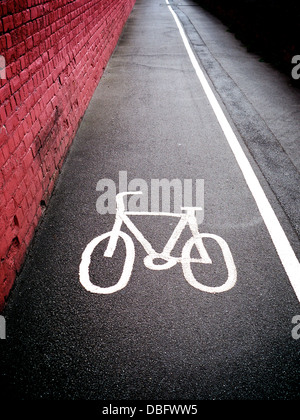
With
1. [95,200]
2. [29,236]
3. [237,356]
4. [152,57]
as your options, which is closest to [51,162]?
[95,200]

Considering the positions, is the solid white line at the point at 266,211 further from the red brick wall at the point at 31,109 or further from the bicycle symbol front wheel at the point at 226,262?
the red brick wall at the point at 31,109

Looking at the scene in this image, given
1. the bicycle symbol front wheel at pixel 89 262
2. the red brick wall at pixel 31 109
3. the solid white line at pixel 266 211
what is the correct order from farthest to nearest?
the solid white line at pixel 266 211 < the bicycle symbol front wheel at pixel 89 262 < the red brick wall at pixel 31 109

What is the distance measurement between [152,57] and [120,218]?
8460mm

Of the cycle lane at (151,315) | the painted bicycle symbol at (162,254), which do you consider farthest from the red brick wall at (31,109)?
the painted bicycle symbol at (162,254)

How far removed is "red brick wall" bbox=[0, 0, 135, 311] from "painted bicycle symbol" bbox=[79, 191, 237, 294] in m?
0.76

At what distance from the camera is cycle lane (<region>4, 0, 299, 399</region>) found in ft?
7.75

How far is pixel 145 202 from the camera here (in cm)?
420

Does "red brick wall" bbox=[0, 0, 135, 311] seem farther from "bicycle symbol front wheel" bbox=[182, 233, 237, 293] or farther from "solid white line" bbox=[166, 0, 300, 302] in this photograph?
"solid white line" bbox=[166, 0, 300, 302]

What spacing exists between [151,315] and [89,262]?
898 millimetres

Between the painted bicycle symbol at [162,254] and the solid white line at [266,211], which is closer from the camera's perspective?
the painted bicycle symbol at [162,254]

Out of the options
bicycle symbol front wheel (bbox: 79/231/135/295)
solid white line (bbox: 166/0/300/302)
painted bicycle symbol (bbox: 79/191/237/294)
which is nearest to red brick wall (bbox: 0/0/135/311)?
bicycle symbol front wheel (bbox: 79/231/135/295)

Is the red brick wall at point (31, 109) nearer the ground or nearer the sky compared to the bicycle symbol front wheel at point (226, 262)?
nearer the sky

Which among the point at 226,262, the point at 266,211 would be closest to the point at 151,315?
the point at 226,262

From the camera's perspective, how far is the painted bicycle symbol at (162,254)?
10.1 ft
